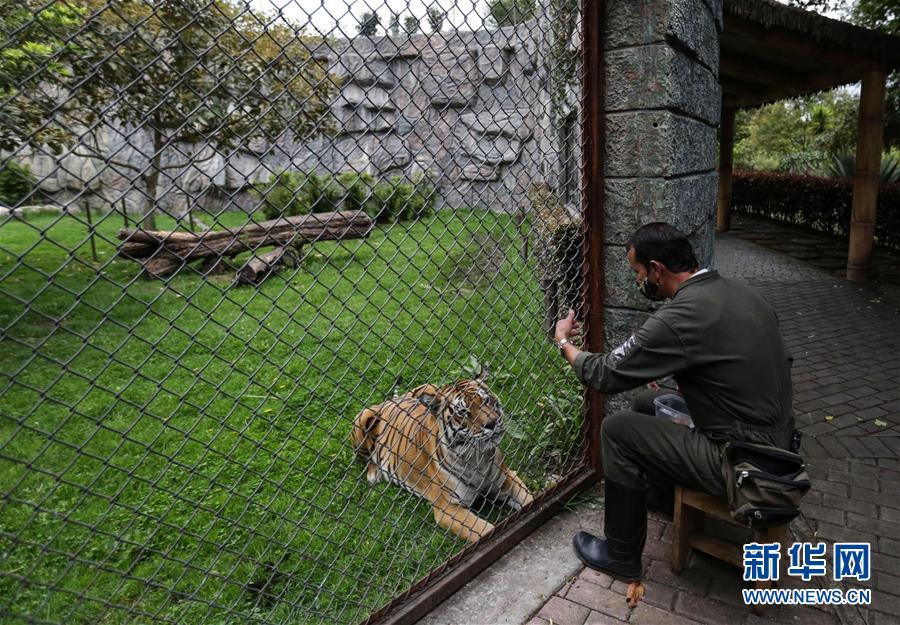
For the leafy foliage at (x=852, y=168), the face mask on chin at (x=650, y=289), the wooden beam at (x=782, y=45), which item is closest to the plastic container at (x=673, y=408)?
the face mask on chin at (x=650, y=289)

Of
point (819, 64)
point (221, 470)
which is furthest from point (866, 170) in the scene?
point (221, 470)

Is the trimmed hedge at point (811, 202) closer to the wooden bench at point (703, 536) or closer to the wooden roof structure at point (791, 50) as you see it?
the wooden roof structure at point (791, 50)

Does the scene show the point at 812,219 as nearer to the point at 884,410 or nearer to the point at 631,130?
the point at 884,410

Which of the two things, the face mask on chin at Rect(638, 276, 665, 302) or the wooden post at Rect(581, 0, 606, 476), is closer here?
the face mask on chin at Rect(638, 276, 665, 302)

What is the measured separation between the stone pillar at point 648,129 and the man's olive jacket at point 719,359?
2.44 ft

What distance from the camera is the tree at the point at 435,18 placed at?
2.51 metres

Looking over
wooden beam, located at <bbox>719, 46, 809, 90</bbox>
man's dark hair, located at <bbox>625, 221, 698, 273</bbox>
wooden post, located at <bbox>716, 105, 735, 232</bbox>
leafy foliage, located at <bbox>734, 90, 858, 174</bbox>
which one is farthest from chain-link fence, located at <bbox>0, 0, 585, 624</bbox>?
leafy foliage, located at <bbox>734, 90, 858, 174</bbox>

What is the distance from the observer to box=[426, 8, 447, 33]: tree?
2513 millimetres

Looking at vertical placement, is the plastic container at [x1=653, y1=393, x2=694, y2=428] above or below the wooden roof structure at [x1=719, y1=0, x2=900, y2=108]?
below

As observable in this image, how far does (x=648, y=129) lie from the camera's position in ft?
10.6

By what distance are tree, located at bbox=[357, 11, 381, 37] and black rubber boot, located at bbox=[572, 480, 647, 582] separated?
2.23 metres

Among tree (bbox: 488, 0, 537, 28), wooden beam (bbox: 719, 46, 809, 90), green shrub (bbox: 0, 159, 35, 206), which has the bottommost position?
green shrub (bbox: 0, 159, 35, 206)

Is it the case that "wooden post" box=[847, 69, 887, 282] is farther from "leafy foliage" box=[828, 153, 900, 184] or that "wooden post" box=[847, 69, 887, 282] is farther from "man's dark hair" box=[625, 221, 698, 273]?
"man's dark hair" box=[625, 221, 698, 273]

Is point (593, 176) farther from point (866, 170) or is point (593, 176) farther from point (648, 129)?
point (866, 170)
